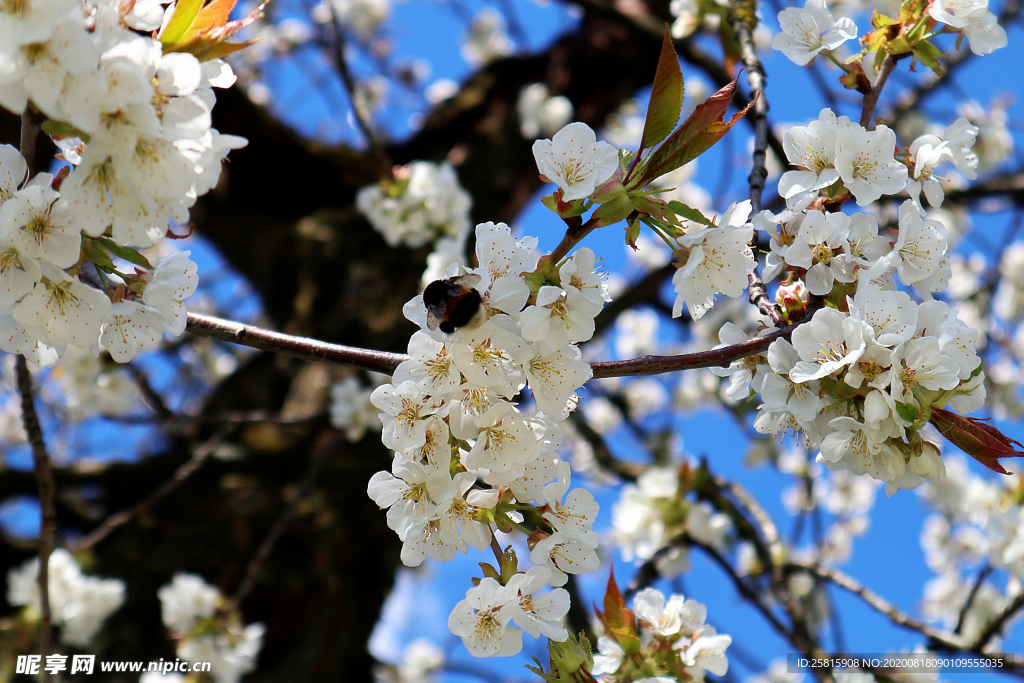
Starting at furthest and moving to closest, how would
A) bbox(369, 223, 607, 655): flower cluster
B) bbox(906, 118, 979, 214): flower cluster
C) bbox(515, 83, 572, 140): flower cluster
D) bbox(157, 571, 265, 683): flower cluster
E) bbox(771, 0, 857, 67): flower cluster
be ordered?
bbox(515, 83, 572, 140): flower cluster, bbox(157, 571, 265, 683): flower cluster, bbox(771, 0, 857, 67): flower cluster, bbox(906, 118, 979, 214): flower cluster, bbox(369, 223, 607, 655): flower cluster

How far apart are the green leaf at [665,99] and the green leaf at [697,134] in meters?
0.02

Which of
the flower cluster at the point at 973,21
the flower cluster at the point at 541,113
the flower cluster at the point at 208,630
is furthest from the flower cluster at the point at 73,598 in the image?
the flower cluster at the point at 973,21

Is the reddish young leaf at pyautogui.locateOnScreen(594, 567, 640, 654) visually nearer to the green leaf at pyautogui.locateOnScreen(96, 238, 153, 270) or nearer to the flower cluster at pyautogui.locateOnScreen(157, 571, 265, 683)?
the green leaf at pyautogui.locateOnScreen(96, 238, 153, 270)

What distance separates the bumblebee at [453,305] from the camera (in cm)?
75

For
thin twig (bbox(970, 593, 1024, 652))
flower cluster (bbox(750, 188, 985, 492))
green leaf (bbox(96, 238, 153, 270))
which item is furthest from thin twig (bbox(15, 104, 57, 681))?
thin twig (bbox(970, 593, 1024, 652))

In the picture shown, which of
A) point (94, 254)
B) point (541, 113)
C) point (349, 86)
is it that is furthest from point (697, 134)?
point (541, 113)

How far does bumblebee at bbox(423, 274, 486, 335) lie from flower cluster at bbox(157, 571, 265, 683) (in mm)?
1821

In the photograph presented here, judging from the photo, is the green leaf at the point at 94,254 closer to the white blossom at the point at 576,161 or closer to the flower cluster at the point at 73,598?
the white blossom at the point at 576,161

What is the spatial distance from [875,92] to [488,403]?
864mm

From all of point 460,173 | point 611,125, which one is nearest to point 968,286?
point 611,125

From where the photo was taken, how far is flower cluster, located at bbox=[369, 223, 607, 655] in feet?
2.57

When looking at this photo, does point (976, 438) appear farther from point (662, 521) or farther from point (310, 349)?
point (662, 521)

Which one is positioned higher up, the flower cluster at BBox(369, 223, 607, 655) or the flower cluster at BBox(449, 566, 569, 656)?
the flower cluster at BBox(369, 223, 607, 655)

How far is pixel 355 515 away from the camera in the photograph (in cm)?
279
